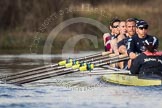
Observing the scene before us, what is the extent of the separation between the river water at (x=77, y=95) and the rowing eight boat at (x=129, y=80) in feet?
0.47

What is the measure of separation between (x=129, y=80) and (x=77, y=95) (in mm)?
1847

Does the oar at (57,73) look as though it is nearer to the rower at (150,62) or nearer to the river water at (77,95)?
the river water at (77,95)

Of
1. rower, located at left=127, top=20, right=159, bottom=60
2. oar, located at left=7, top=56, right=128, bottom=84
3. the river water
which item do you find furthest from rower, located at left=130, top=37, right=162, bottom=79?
oar, located at left=7, top=56, right=128, bottom=84

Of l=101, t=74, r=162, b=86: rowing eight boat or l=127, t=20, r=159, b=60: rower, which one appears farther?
l=127, t=20, r=159, b=60: rower

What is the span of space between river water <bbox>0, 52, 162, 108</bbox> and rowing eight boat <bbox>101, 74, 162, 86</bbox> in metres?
0.14

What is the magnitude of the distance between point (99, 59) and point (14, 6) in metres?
19.1

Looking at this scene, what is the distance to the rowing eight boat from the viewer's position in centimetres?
1573

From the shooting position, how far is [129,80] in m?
16.5

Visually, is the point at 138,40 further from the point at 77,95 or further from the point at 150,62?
the point at 77,95

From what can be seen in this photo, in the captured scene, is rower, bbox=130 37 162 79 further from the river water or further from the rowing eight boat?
the river water

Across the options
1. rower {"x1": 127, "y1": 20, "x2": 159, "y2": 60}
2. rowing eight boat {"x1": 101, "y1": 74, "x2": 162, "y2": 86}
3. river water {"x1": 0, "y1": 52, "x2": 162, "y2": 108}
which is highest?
rower {"x1": 127, "y1": 20, "x2": 159, "y2": 60}

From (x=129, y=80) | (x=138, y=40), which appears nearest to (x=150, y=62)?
(x=129, y=80)

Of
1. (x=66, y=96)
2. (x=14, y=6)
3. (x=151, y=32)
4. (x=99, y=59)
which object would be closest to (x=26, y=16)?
(x=14, y=6)

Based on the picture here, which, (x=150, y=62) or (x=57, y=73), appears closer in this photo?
(x=150, y=62)
